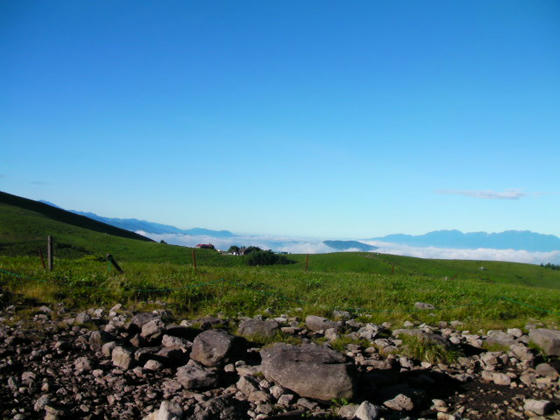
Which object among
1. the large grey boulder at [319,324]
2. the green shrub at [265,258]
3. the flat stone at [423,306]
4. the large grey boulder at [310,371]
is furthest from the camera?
the green shrub at [265,258]

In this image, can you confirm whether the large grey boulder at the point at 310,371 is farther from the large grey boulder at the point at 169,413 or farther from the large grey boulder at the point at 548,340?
the large grey boulder at the point at 548,340

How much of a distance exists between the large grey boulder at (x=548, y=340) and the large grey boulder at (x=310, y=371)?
5787mm

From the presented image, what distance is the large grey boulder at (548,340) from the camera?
10.0 metres

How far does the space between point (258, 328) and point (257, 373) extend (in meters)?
2.65

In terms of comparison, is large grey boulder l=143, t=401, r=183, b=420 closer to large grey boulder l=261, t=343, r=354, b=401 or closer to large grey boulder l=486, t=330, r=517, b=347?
large grey boulder l=261, t=343, r=354, b=401

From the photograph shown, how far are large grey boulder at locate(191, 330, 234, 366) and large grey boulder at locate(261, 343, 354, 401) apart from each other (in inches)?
41.6

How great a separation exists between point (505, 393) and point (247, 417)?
5021 mm

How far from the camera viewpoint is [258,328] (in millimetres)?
10859

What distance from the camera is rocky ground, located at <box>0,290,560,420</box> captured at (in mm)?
6879

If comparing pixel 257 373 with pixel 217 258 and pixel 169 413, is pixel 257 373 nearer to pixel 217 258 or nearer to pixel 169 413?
pixel 169 413

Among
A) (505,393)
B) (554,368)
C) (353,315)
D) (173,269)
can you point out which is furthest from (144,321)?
(173,269)

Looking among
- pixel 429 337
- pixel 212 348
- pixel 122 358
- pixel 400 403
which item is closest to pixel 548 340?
pixel 429 337

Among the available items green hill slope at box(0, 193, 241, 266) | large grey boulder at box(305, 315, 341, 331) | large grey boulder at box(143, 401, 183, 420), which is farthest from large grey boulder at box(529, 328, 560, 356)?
green hill slope at box(0, 193, 241, 266)

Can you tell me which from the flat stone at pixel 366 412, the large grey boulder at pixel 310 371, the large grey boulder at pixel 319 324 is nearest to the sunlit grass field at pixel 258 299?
the large grey boulder at pixel 319 324
